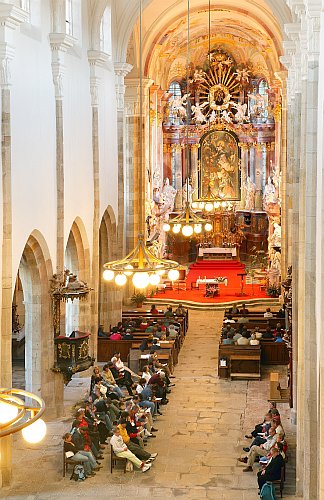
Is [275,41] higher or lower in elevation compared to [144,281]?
higher

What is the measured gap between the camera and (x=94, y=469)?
1675 cm

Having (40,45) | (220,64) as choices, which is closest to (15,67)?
(40,45)

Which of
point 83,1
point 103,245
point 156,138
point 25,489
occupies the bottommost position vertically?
point 25,489

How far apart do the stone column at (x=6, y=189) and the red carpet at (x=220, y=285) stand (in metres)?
17.0

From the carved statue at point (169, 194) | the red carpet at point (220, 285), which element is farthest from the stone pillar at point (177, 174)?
the red carpet at point (220, 285)

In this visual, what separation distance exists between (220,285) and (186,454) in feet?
63.3

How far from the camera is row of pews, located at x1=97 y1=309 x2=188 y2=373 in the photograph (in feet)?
77.5

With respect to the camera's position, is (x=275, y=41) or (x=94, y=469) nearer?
(x=94, y=469)

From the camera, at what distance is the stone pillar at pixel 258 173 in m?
44.2

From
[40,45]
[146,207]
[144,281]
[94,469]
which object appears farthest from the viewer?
[146,207]

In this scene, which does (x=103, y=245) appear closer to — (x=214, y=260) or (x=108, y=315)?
(x=108, y=315)

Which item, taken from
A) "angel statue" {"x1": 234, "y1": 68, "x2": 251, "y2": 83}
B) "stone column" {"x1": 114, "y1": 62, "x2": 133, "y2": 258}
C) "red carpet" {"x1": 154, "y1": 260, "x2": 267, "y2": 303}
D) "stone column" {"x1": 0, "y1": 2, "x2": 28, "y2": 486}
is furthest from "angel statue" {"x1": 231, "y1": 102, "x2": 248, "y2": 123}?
"stone column" {"x1": 0, "y1": 2, "x2": 28, "y2": 486}

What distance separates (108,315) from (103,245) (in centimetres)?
219

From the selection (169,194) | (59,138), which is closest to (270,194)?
(169,194)
